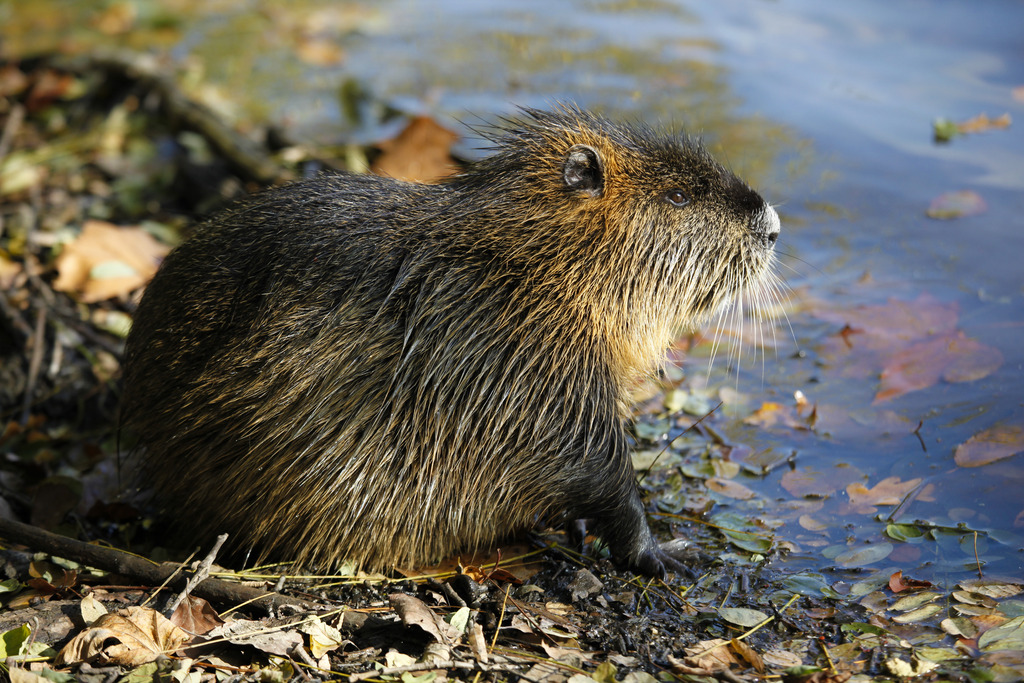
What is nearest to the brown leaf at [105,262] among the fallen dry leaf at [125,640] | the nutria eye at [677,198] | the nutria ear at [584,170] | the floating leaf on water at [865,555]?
the fallen dry leaf at [125,640]

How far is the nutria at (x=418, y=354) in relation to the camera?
8.36 feet

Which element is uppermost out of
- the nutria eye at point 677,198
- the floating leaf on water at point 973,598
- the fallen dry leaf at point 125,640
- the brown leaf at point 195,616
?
the nutria eye at point 677,198

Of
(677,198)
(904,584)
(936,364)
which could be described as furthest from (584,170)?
(936,364)

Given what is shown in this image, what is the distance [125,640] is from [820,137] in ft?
13.4

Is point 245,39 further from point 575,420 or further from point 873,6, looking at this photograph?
point 575,420

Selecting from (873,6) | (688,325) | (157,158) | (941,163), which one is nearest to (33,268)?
(157,158)

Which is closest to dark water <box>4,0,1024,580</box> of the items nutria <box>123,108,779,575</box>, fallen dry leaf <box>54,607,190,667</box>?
nutria <box>123,108,779,575</box>

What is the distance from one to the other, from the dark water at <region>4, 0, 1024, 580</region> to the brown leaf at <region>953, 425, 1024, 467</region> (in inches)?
0.8

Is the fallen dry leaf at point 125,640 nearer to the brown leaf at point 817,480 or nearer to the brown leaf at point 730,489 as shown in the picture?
the brown leaf at point 730,489

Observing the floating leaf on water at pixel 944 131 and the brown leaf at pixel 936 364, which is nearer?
the brown leaf at pixel 936 364

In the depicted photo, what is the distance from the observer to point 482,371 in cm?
259

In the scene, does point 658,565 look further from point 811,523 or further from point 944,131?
point 944,131

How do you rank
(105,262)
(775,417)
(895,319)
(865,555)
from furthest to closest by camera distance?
(105,262) < (895,319) < (775,417) < (865,555)

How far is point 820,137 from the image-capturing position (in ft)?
16.0
